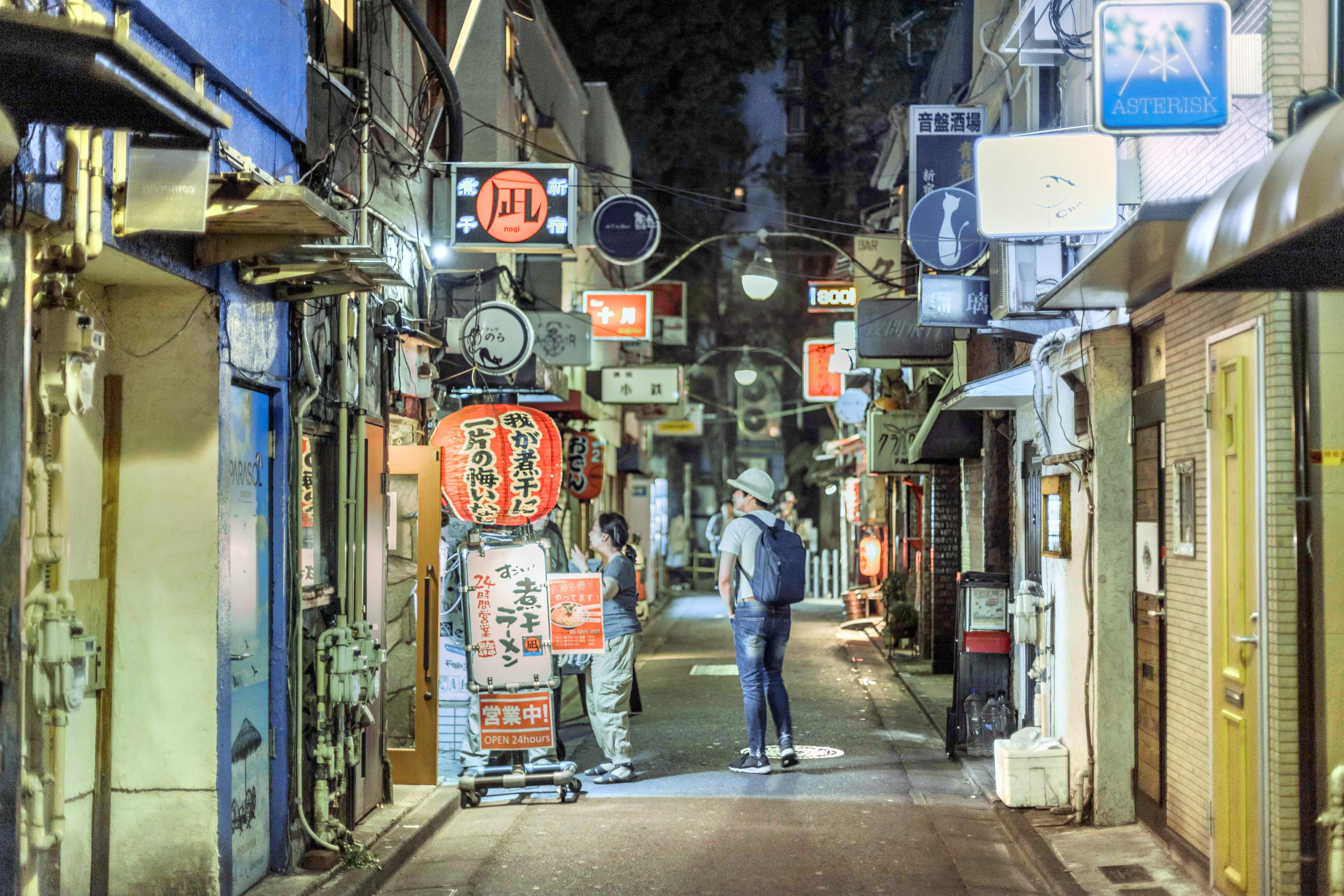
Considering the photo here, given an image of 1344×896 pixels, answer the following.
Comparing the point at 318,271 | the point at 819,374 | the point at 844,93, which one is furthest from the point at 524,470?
the point at 844,93

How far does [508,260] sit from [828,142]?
71.0 ft

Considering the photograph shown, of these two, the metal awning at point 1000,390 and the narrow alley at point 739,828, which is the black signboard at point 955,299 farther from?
the narrow alley at point 739,828

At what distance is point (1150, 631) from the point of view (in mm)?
8508

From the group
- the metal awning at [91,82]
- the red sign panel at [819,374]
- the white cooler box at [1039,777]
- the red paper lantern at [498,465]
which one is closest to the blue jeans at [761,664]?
the red paper lantern at [498,465]

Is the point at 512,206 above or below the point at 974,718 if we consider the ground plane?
above

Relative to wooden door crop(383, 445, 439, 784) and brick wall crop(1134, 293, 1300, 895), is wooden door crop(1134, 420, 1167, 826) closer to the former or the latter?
brick wall crop(1134, 293, 1300, 895)

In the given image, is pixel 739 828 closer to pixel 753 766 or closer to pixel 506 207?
pixel 753 766

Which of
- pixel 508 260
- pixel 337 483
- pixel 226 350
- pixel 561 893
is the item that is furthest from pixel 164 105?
pixel 508 260

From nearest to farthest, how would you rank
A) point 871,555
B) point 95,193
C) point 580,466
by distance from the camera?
point 95,193 < point 580,466 < point 871,555

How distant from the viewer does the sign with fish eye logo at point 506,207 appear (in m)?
12.6

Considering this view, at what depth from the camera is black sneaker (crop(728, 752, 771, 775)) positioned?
10914 mm

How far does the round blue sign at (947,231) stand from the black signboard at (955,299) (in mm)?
153

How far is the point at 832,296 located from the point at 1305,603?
20.7 m

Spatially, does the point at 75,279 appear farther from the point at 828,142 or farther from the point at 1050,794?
the point at 828,142
